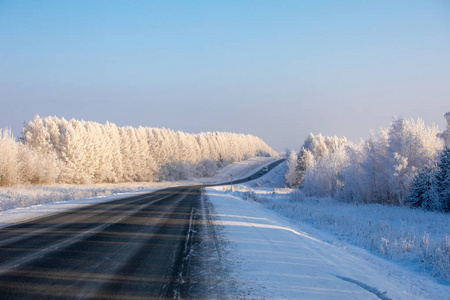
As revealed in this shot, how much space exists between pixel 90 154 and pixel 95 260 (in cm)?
4922

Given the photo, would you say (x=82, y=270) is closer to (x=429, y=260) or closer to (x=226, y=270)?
(x=226, y=270)

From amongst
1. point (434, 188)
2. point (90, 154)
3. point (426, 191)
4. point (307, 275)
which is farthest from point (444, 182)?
point (90, 154)

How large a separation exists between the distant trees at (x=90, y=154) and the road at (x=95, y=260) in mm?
26069

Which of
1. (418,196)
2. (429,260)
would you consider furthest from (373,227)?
(418,196)

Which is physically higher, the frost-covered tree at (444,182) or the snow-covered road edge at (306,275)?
the frost-covered tree at (444,182)

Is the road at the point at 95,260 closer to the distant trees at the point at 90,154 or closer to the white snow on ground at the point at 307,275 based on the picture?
the white snow on ground at the point at 307,275

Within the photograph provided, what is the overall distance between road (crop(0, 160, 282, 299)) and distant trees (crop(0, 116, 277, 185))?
26069mm

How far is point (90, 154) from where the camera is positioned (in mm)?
50156

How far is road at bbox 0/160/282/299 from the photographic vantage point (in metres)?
4.16

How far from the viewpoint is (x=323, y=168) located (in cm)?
3844

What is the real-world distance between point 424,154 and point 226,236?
21.7 m

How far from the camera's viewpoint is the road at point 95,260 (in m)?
4.16

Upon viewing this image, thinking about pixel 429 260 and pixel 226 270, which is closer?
pixel 226 270

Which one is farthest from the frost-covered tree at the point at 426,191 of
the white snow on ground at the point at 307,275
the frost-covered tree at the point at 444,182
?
the white snow on ground at the point at 307,275
